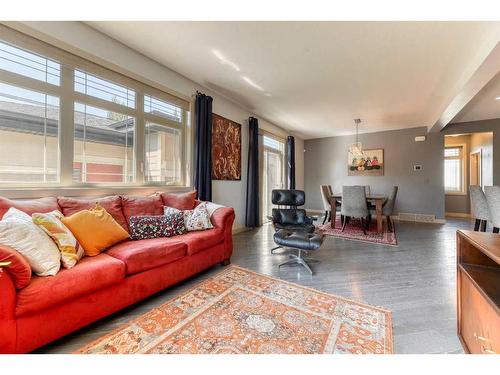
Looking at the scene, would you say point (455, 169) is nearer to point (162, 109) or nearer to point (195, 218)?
point (195, 218)

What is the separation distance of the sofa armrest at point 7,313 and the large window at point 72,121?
48.3 inches

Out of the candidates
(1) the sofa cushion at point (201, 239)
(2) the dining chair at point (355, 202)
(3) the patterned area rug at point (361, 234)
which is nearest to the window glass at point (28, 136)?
(1) the sofa cushion at point (201, 239)

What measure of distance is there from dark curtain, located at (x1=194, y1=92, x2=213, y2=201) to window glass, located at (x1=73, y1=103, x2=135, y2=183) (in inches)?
35.6

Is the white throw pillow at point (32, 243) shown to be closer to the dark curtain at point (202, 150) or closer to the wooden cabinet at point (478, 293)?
the dark curtain at point (202, 150)

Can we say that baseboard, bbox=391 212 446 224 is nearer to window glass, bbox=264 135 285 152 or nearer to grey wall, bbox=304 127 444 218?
grey wall, bbox=304 127 444 218

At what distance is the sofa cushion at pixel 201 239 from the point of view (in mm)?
2225

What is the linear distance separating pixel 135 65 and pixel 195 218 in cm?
207

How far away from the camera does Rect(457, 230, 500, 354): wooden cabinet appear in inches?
41.5

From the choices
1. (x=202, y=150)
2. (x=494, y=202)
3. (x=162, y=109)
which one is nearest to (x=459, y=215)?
(x=494, y=202)

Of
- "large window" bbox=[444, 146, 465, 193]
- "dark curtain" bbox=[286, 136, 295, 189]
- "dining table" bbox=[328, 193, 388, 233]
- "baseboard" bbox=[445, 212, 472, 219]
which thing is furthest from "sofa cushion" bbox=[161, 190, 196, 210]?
"large window" bbox=[444, 146, 465, 193]

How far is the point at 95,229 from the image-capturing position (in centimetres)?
189
